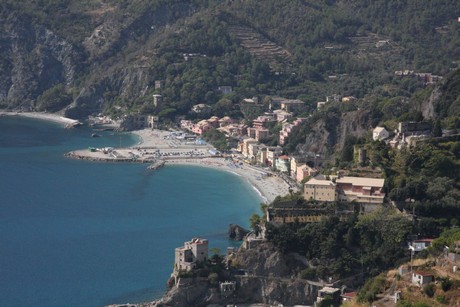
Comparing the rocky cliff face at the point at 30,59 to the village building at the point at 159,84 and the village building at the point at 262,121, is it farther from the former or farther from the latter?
the village building at the point at 262,121

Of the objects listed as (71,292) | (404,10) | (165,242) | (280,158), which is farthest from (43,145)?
(404,10)

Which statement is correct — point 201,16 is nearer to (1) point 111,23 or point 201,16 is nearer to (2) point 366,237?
(1) point 111,23

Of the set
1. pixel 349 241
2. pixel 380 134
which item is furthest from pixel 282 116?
pixel 349 241

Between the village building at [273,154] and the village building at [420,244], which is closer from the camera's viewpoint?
the village building at [420,244]

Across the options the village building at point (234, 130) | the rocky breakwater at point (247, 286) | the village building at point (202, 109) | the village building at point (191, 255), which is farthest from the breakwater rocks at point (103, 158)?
the rocky breakwater at point (247, 286)

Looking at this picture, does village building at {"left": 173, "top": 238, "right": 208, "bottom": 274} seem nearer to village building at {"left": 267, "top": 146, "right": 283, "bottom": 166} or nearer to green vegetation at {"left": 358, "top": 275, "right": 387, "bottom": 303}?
green vegetation at {"left": 358, "top": 275, "right": 387, "bottom": 303}

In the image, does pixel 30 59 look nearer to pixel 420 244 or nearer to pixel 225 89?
pixel 225 89

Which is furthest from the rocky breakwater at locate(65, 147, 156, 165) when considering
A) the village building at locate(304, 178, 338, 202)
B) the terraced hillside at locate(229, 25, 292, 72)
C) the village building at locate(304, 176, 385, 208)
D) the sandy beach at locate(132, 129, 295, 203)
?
the village building at locate(304, 176, 385, 208)
